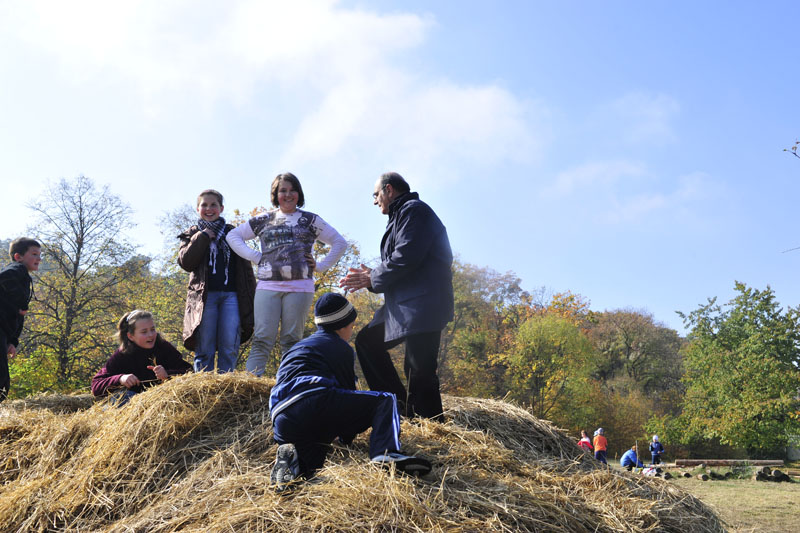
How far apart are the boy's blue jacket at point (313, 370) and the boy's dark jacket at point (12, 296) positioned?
4.48m

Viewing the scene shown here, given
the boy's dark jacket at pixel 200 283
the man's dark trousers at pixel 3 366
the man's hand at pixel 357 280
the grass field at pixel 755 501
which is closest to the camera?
the man's hand at pixel 357 280

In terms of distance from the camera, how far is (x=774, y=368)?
33969 mm

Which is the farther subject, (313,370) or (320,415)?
(313,370)

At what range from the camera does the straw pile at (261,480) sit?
293 cm

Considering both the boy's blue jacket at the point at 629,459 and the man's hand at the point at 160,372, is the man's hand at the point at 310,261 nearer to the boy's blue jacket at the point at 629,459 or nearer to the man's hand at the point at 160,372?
the man's hand at the point at 160,372

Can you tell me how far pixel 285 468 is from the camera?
3.27m

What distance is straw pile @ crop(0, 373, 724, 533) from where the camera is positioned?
115 inches

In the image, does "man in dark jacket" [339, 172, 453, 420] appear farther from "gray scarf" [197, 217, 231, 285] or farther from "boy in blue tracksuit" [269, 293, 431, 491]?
"gray scarf" [197, 217, 231, 285]

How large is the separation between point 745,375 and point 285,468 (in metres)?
38.5

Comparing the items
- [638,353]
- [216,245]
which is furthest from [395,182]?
[638,353]

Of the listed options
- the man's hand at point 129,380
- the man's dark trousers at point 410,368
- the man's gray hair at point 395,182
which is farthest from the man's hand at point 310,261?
the man's hand at point 129,380

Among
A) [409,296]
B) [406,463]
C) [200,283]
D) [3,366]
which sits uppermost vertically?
[200,283]

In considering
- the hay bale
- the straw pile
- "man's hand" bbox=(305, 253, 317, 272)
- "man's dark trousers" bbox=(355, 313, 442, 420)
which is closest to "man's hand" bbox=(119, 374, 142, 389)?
the straw pile

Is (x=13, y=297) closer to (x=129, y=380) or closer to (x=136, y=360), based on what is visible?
(x=136, y=360)
